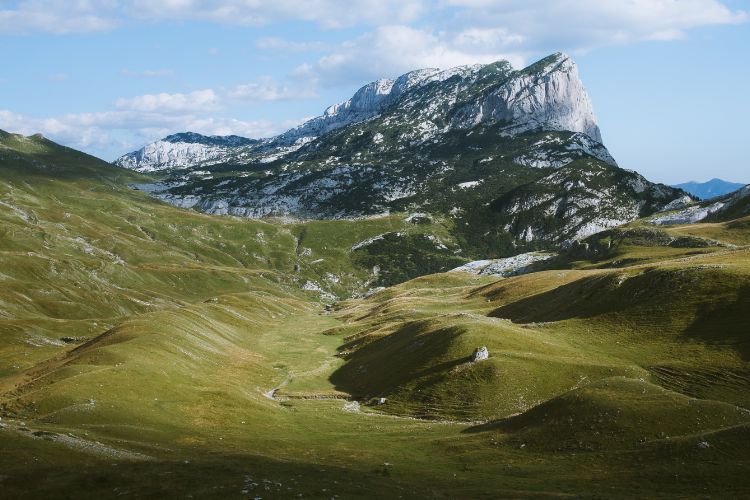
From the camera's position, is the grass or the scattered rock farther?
the scattered rock

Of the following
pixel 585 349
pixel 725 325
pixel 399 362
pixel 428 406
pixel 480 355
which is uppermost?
pixel 725 325

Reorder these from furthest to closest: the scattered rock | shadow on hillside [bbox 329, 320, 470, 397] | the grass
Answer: shadow on hillside [bbox 329, 320, 470, 397], the scattered rock, the grass

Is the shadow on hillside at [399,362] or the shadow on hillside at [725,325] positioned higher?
the shadow on hillside at [725,325]

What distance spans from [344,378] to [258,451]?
55.8 metres

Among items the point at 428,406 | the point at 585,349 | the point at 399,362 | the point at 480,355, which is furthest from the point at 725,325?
the point at 399,362

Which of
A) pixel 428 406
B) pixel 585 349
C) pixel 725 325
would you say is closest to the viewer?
pixel 428 406

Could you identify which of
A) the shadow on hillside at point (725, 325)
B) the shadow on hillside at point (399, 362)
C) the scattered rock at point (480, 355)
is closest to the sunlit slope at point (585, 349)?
the shadow on hillside at point (725, 325)

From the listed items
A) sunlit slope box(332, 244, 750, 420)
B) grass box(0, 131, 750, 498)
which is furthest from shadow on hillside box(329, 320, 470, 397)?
grass box(0, 131, 750, 498)

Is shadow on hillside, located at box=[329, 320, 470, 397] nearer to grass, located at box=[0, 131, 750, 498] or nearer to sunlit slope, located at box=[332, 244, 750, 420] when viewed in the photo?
sunlit slope, located at box=[332, 244, 750, 420]

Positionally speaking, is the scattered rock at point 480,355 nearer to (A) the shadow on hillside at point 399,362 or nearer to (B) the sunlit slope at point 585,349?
(B) the sunlit slope at point 585,349

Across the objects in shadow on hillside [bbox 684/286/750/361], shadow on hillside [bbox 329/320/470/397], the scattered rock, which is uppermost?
shadow on hillside [bbox 684/286/750/361]

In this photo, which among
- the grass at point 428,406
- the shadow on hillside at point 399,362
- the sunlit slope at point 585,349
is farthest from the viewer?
the shadow on hillside at point 399,362

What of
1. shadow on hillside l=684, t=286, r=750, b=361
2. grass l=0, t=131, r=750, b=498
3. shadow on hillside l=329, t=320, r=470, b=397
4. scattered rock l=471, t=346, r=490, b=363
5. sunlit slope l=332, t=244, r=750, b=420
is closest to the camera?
grass l=0, t=131, r=750, b=498

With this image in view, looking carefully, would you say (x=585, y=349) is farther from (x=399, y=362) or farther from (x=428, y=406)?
(x=399, y=362)
